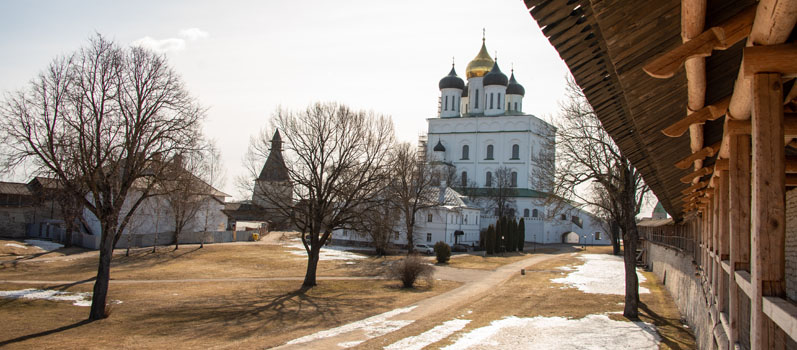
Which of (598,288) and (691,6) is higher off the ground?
(691,6)

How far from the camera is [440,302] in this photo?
23.2 m

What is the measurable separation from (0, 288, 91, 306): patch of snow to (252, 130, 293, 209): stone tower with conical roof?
8.12 meters

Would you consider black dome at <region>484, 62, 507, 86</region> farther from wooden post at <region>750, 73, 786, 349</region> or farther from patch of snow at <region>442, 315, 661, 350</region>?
wooden post at <region>750, 73, 786, 349</region>

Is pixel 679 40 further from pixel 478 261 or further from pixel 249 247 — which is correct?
pixel 249 247

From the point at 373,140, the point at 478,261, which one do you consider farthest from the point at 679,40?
the point at 478,261

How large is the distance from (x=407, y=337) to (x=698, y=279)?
315 inches

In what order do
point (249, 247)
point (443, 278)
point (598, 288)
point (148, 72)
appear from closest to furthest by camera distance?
point (148, 72) → point (598, 288) → point (443, 278) → point (249, 247)

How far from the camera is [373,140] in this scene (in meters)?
28.5

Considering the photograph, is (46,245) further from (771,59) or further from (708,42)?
(771,59)

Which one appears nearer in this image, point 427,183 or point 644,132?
point 644,132

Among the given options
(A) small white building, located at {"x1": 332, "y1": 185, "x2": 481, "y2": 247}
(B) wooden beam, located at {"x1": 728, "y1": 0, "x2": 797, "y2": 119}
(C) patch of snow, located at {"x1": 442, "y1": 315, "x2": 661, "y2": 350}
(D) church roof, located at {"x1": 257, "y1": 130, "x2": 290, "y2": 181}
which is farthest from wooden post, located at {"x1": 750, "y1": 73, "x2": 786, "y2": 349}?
(A) small white building, located at {"x1": 332, "y1": 185, "x2": 481, "y2": 247}

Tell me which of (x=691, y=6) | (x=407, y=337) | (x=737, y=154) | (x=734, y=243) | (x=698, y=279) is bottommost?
(x=407, y=337)

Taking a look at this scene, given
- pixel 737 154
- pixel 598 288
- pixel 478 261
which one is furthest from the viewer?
pixel 478 261

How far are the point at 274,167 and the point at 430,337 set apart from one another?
1387 centimetres
